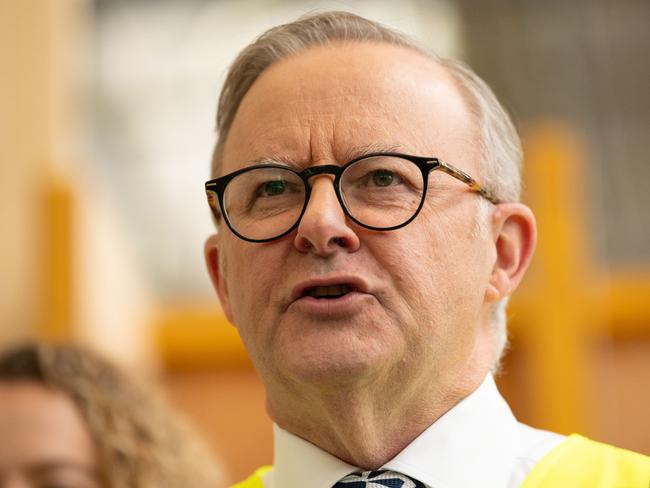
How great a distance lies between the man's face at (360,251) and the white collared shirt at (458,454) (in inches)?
2.0

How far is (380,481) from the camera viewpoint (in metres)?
1.30

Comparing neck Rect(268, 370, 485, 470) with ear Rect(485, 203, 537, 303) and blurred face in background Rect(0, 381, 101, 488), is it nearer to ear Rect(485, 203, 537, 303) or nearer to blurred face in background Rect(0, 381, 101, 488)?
ear Rect(485, 203, 537, 303)

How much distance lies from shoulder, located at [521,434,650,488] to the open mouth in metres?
0.34

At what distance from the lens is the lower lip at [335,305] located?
1264 mm

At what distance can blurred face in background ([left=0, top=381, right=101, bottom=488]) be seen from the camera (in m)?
2.15

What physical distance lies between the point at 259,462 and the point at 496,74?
421 centimetres

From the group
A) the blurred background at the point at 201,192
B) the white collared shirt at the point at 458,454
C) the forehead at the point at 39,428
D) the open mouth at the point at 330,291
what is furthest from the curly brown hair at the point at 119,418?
the open mouth at the point at 330,291

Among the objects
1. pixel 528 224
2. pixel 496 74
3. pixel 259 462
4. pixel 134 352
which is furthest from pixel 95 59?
pixel 528 224

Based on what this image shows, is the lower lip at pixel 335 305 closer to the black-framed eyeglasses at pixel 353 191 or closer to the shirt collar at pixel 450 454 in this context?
the black-framed eyeglasses at pixel 353 191

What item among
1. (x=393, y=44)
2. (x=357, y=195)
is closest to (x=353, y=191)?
(x=357, y=195)

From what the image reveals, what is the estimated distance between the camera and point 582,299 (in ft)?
16.4

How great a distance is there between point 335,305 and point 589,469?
0.41 m

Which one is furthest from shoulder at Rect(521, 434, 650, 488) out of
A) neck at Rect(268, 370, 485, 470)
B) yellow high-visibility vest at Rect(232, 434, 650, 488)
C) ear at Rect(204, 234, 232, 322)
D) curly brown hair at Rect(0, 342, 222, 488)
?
curly brown hair at Rect(0, 342, 222, 488)

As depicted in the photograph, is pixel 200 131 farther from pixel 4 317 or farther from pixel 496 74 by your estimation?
pixel 4 317
